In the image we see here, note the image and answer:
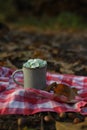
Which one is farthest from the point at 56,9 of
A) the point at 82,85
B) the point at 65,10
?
the point at 82,85

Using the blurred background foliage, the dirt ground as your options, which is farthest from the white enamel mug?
the blurred background foliage

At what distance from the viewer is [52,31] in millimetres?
6289

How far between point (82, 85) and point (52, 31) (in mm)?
3724

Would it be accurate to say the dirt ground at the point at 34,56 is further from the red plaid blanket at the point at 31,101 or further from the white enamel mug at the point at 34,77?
the white enamel mug at the point at 34,77

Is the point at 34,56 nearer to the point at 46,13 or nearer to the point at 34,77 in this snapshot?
the point at 34,77

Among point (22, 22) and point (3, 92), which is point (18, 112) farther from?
point (22, 22)

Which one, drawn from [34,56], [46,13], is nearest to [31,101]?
[34,56]

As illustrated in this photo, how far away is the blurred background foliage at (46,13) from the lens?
6.83 metres

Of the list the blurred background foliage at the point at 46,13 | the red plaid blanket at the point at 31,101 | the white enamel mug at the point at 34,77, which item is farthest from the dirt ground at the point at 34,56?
the blurred background foliage at the point at 46,13

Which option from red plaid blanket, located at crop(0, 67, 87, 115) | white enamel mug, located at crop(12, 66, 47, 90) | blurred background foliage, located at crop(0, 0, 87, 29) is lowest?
red plaid blanket, located at crop(0, 67, 87, 115)

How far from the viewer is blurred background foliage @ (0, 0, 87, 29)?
6829 millimetres

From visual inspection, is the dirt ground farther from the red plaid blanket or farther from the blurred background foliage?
the blurred background foliage

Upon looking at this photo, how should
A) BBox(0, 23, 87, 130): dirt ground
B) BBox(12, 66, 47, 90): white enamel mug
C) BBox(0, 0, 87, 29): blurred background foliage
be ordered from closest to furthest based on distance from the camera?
1. BBox(0, 23, 87, 130): dirt ground
2. BBox(12, 66, 47, 90): white enamel mug
3. BBox(0, 0, 87, 29): blurred background foliage

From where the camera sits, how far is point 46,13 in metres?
7.24
